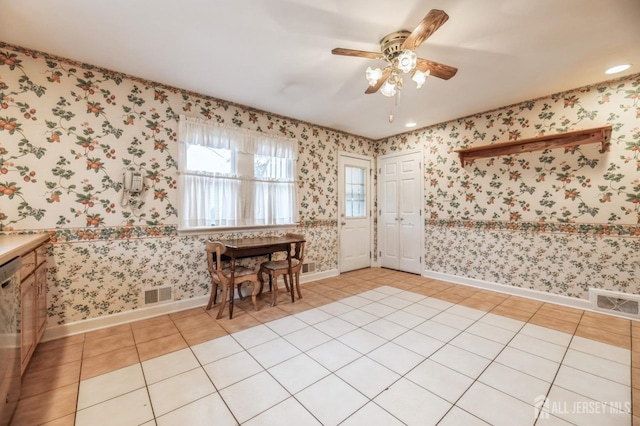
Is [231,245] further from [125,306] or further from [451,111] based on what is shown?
[451,111]

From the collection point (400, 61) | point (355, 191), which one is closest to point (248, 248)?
point (400, 61)

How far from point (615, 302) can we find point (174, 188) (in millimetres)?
5075

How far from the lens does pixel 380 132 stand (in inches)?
187

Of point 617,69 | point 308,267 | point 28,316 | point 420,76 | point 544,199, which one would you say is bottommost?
point 308,267

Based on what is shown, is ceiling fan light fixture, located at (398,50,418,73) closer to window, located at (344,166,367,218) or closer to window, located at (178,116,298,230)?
window, located at (178,116,298,230)

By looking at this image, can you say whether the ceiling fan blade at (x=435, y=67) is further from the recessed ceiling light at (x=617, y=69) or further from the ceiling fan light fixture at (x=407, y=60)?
the recessed ceiling light at (x=617, y=69)

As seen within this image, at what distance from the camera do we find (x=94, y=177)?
2.54m

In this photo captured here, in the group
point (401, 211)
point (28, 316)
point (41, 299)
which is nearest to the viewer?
point (28, 316)

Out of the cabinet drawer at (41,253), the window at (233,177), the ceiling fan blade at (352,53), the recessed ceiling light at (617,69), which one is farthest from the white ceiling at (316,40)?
the cabinet drawer at (41,253)

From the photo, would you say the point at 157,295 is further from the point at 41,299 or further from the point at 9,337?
the point at 9,337

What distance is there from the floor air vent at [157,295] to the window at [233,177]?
727 millimetres

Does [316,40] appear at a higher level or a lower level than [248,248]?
higher

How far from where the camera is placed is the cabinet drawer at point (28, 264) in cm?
170

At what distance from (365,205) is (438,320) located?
272 centimetres
